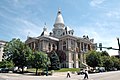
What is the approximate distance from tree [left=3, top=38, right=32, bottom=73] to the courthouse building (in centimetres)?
2373

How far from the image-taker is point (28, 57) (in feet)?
191

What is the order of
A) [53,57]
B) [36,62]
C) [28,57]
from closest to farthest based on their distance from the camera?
1. [36,62]
2. [28,57]
3. [53,57]

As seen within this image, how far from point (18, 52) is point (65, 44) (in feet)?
108

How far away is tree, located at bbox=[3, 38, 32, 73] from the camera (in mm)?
59656

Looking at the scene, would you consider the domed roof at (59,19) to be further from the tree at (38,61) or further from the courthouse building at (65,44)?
the tree at (38,61)

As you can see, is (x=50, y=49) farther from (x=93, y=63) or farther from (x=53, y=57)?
(x=93, y=63)

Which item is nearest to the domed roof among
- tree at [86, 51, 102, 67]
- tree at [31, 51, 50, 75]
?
tree at [86, 51, 102, 67]

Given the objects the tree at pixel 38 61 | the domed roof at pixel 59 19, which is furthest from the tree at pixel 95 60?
the domed roof at pixel 59 19

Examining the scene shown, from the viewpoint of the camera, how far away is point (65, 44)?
89438mm

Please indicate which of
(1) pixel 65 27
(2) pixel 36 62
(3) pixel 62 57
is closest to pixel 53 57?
(3) pixel 62 57

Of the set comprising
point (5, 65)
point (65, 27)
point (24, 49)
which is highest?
point (65, 27)

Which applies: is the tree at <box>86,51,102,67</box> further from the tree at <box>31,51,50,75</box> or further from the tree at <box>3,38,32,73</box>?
the tree at <box>3,38,32,73</box>

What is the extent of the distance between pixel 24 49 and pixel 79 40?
39.2m

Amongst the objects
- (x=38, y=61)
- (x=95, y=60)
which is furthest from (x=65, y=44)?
(x=38, y=61)
